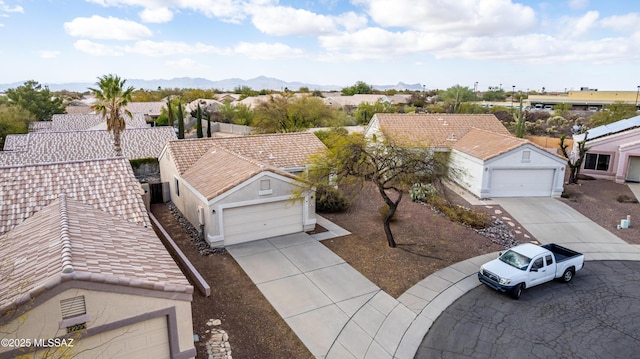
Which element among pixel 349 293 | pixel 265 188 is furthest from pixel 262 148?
pixel 349 293

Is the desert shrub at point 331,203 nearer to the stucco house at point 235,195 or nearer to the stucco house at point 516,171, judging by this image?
the stucco house at point 235,195

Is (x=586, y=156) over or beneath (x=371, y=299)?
over

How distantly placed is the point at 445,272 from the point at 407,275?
1678 millimetres

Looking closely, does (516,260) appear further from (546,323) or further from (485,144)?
(485,144)

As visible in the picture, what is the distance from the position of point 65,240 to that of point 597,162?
3618 centimetres

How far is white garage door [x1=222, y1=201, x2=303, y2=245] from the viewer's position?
17.7 m

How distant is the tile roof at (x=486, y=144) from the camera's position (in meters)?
25.5

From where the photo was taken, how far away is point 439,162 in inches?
659

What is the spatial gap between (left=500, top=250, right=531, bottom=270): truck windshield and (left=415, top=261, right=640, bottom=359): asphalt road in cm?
109

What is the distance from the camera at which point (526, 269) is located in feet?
46.4

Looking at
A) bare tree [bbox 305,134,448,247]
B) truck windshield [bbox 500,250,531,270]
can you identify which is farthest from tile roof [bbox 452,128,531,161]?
truck windshield [bbox 500,250,531,270]

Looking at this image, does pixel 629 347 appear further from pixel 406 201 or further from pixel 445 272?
pixel 406 201

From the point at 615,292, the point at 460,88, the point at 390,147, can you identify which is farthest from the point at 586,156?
the point at 460,88

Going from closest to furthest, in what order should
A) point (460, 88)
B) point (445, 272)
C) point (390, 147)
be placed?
point (445, 272) → point (390, 147) → point (460, 88)
